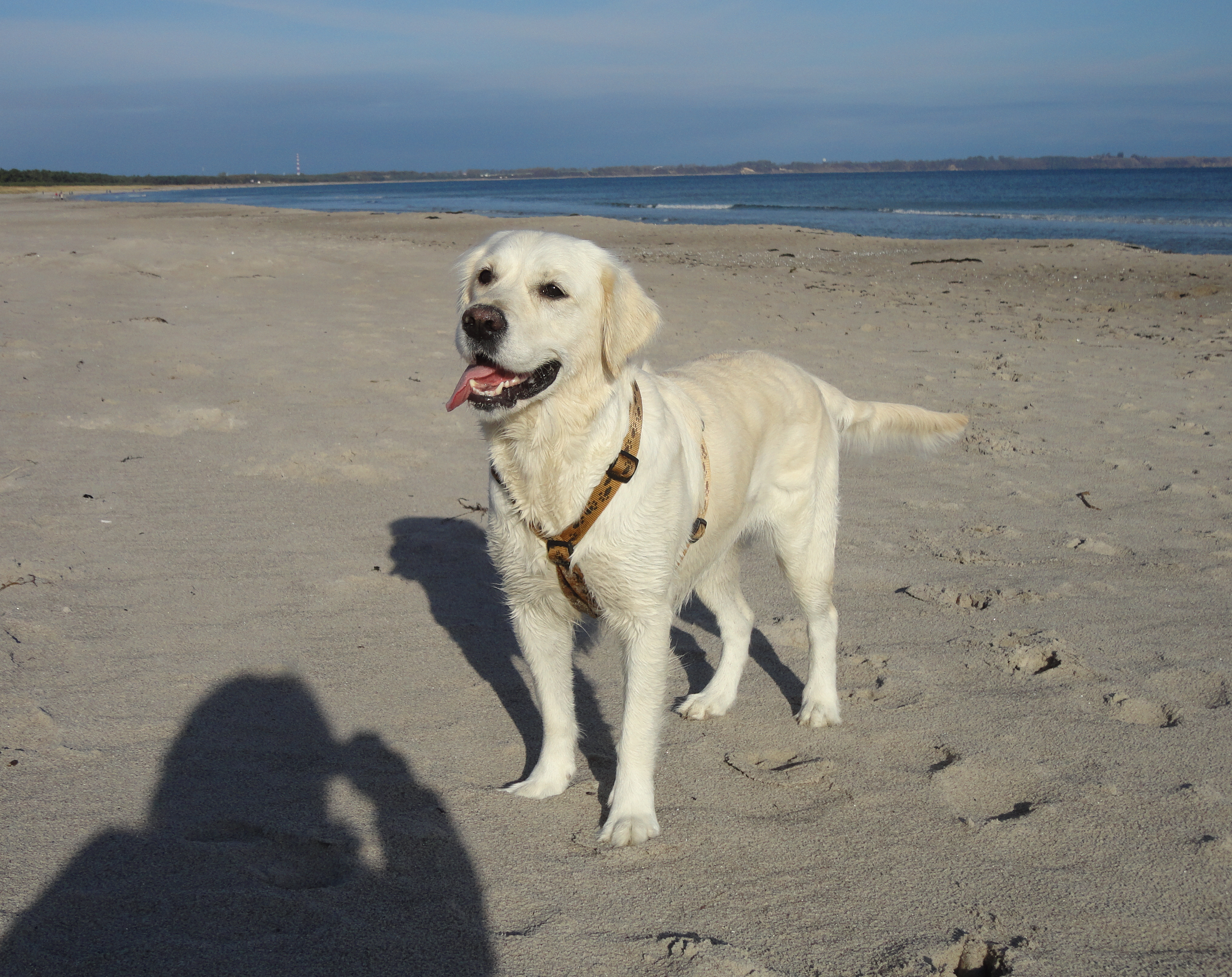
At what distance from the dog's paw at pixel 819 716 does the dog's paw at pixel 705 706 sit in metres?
0.29

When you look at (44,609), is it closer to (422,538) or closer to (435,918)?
(422,538)

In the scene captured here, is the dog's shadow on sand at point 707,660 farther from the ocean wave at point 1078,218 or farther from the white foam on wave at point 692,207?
the white foam on wave at point 692,207

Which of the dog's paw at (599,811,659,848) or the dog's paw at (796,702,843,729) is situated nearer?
the dog's paw at (599,811,659,848)

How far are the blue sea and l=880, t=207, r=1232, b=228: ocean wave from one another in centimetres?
15

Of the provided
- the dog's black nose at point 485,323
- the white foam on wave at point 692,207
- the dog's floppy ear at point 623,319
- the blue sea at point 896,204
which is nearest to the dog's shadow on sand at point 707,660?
the dog's floppy ear at point 623,319

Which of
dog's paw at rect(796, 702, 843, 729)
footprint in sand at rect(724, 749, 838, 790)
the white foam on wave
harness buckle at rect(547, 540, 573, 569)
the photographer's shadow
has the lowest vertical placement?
footprint in sand at rect(724, 749, 838, 790)

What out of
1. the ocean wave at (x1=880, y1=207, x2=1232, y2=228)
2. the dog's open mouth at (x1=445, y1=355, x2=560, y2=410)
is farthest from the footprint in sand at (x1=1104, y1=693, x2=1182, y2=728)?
the ocean wave at (x1=880, y1=207, x2=1232, y2=228)

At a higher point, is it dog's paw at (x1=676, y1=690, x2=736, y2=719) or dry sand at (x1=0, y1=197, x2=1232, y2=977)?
→ dry sand at (x1=0, y1=197, x2=1232, y2=977)

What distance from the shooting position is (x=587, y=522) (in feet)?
9.07

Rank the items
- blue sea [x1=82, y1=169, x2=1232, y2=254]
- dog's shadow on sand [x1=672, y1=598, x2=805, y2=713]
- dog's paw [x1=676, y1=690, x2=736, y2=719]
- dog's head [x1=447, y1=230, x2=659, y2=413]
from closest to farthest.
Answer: dog's head [x1=447, y1=230, x2=659, y2=413] → dog's paw [x1=676, y1=690, x2=736, y2=719] → dog's shadow on sand [x1=672, y1=598, x2=805, y2=713] → blue sea [x1=82, y1=169, x2=1232, y2=254]

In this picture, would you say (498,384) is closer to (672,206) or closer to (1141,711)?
(1141,711)

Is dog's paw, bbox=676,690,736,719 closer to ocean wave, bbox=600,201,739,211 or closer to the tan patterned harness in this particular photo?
the tan patterned harness

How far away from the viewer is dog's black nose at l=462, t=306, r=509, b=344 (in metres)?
2.74

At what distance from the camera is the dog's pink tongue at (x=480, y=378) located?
2779 millimetres
